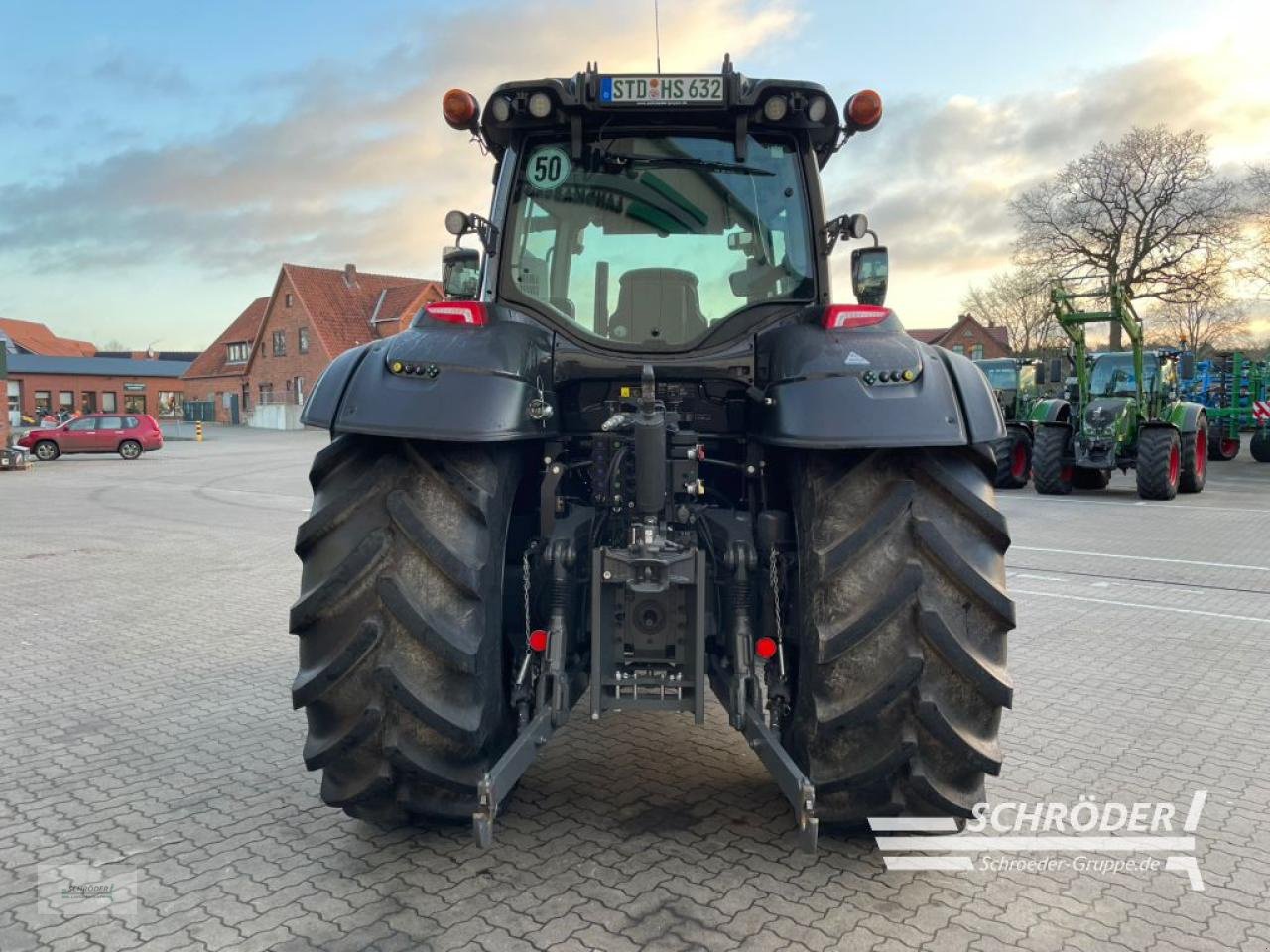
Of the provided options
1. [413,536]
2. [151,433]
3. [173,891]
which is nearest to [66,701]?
[173,891]

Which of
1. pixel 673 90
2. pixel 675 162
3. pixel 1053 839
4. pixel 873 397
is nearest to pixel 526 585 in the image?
pixel 873 397

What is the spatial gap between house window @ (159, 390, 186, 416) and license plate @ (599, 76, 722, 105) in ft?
256

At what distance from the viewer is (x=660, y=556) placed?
3.01 metres

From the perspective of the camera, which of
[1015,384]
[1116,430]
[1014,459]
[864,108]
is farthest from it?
[1015,384]

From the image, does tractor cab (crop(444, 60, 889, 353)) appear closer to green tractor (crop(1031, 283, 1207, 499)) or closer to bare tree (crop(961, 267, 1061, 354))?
green tractor (crop(1031, 283, 1207, 499))

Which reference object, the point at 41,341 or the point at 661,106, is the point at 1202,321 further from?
the point at 41,341

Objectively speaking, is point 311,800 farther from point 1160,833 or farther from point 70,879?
point 1160,833

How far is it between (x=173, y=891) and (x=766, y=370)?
267 centimetres

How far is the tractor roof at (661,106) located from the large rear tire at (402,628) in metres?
1.51

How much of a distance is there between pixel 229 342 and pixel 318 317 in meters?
16.9

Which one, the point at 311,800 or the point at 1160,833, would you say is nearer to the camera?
the point at 1160,833

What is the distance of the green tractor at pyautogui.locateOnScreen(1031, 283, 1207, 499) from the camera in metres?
15.3

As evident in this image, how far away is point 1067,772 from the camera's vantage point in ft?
13.5

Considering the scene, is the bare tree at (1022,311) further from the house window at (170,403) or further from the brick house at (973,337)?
the house window at (170,403)
